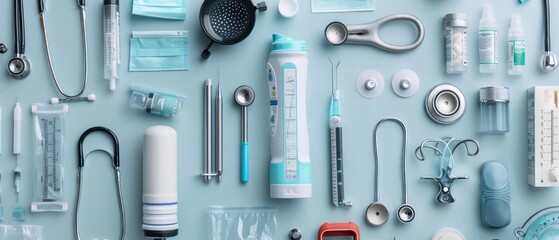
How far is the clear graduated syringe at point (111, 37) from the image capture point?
170cm

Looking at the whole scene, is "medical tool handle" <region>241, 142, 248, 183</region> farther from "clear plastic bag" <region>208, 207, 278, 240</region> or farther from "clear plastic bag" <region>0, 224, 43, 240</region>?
"clear plastic bag" <region>0, 224, 43, 240</region>

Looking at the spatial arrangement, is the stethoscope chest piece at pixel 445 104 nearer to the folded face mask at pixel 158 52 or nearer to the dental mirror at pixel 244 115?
the dental mirror at pixel 244 115

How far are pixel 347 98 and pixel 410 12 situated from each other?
31 cm

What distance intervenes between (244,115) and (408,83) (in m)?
0.48

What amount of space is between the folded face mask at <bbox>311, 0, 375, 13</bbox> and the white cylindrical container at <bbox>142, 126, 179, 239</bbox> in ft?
1.80

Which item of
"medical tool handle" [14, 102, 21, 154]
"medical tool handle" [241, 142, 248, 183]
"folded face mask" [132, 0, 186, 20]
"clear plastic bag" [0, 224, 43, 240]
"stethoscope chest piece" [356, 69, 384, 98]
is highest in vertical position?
"folded face mask" [132, 0, 186, 20]

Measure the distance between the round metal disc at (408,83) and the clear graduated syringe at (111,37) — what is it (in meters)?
0.80

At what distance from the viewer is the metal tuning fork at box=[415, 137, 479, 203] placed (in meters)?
1.68

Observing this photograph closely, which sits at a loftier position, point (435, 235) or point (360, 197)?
point (360, 197)

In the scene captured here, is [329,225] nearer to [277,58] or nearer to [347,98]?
[347,98]

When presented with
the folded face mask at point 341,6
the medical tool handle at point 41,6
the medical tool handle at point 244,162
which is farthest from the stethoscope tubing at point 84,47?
the folded face mask at point 341,6

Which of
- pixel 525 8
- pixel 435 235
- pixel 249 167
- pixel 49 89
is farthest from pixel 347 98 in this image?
pixel 49 89

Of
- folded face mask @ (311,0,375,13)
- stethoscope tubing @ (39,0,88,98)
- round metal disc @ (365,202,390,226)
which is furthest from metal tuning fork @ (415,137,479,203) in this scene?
stethoscope tubing @ (39,0,88,98)

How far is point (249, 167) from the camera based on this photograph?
1719 millimetres
